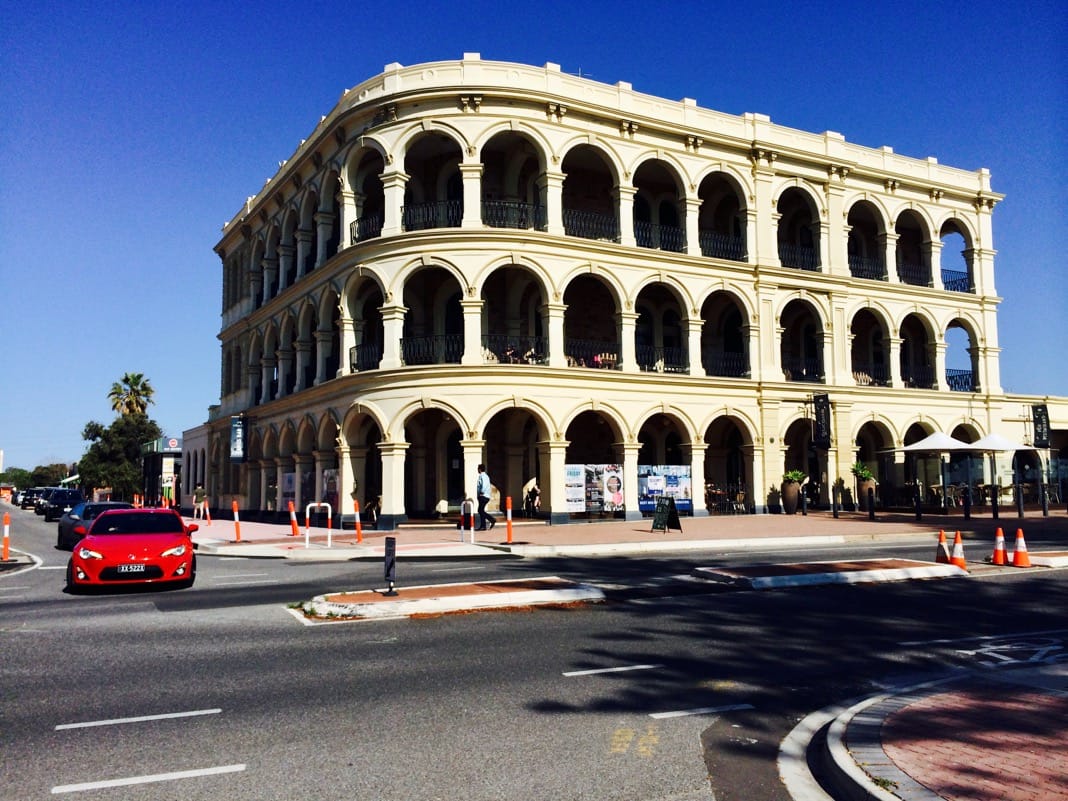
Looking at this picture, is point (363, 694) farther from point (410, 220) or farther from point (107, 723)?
point (410, 220)

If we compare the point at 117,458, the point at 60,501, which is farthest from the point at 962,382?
the point at 117,458

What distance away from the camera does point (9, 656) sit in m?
8.49

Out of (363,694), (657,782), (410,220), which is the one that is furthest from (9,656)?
(410,220)

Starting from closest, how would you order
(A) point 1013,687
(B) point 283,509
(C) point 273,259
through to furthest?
(A) point 1013,687 → (B) point 283,509 → (C) point 273,259

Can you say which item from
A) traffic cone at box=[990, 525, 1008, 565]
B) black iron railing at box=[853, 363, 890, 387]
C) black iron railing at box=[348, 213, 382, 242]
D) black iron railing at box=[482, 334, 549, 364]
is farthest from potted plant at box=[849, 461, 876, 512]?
black iron railing at box=[348, 213, 382, 242]

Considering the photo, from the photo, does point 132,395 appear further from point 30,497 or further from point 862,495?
point 862,495

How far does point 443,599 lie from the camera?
11039 millimetres

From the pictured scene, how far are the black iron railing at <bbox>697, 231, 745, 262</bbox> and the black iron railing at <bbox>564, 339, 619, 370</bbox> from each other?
570cm

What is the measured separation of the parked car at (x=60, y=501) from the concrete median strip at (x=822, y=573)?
1556 inches

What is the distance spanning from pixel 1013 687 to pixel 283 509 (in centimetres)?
3471

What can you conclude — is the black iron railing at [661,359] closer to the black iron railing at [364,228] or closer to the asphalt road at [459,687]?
the black iron railing at [364,228]

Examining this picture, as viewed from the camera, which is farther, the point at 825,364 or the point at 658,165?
the point at 825,364

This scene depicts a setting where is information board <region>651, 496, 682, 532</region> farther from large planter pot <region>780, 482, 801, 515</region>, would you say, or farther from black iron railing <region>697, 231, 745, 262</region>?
black iron railing <region>697, 231, 745, 262</region>

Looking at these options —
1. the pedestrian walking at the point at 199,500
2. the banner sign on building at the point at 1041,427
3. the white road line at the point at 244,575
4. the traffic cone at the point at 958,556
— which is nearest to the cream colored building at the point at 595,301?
the banner sign on building at the point at 1041,427
